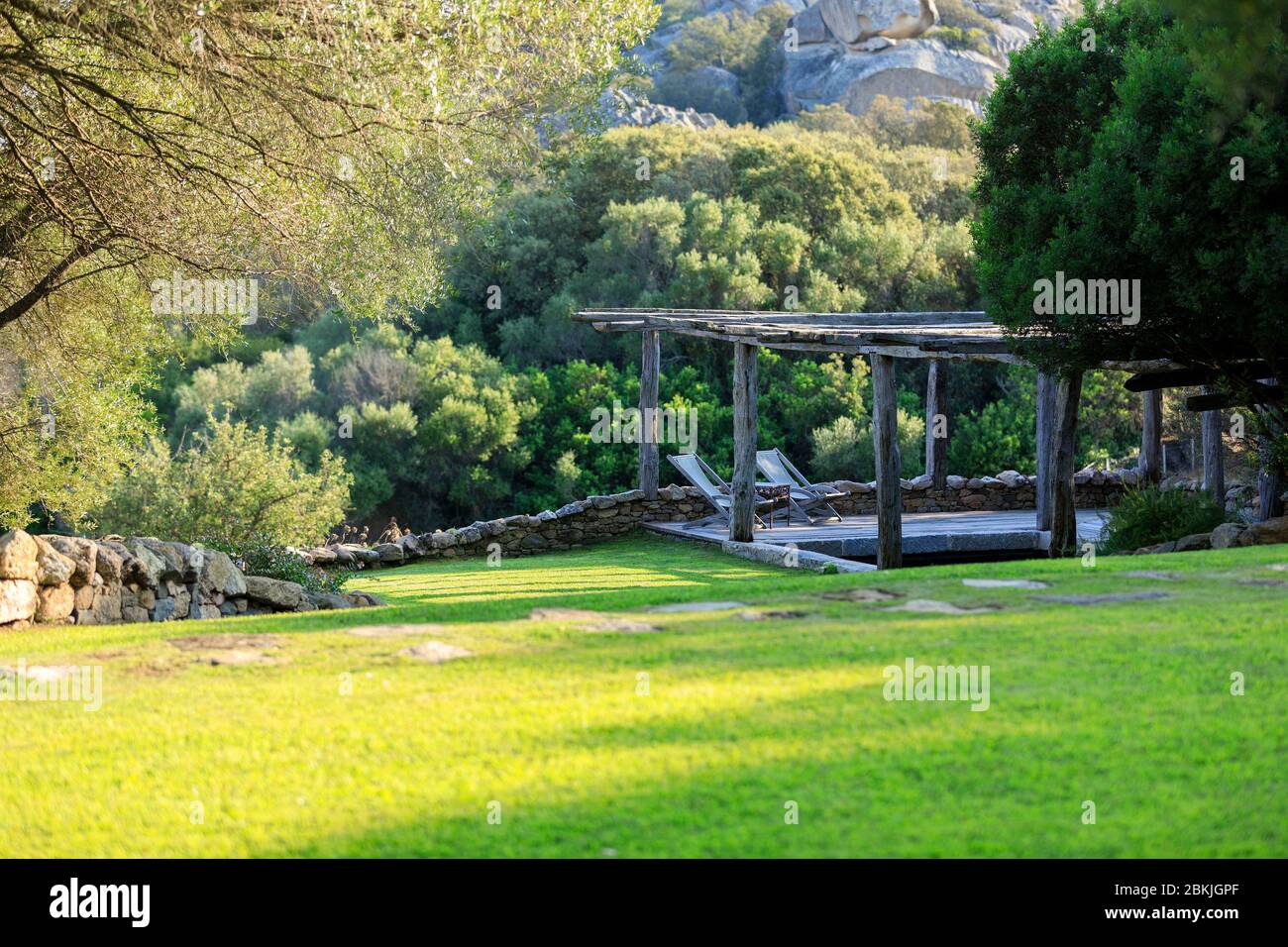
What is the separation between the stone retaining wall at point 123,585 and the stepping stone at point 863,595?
4.64 meters

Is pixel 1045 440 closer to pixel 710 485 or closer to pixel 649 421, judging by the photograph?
pixel 710 485

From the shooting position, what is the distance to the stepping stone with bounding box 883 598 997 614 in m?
6.64

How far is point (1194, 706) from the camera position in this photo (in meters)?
4.78

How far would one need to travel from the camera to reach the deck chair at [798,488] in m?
17.8

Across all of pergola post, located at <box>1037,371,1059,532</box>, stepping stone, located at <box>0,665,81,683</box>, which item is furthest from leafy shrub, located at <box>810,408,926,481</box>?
stepping stone, located at <box>0,665,81,683</box>

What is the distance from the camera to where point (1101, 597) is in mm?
6926

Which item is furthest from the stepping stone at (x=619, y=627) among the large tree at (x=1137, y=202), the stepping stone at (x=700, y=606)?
the large tree at (x=1137, y=202)

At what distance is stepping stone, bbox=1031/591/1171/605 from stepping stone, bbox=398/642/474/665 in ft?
10.3

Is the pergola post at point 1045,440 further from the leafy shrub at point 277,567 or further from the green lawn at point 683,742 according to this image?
the green lawn at point 683,742

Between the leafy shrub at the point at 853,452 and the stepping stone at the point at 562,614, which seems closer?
the stepping stone at the point at 562,614

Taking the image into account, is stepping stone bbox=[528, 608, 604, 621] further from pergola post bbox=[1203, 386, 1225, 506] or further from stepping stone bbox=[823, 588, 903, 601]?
pergola post bbox=[1203, 386, 1225, 506]
